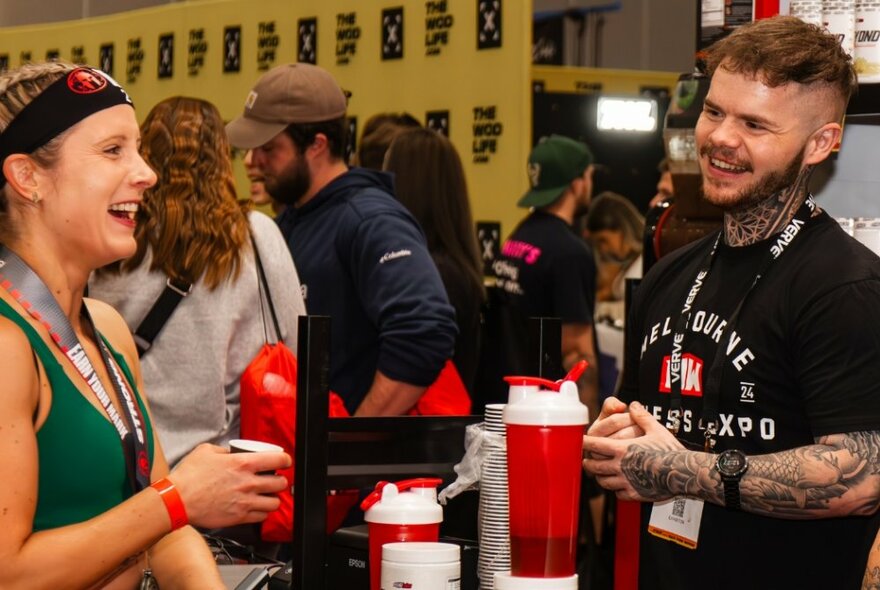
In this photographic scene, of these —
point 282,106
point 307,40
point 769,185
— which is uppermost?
point 307,40

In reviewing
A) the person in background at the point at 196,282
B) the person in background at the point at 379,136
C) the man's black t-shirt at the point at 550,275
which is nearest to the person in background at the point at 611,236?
the man's black t-shirt at the point at 550,275

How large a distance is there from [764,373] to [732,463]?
16 cm

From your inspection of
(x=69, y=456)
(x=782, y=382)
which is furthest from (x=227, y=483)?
(x=782, y=382)

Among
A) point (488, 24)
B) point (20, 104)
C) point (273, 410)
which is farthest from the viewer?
point (488, 24)

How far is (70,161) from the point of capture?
197cm

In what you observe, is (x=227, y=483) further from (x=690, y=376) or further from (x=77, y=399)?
(x=690, y=376)

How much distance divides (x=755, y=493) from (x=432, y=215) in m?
2.27

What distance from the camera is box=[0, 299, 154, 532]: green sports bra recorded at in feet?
5.98

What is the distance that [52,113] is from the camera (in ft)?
6.42

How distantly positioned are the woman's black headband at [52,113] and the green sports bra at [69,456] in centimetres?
26

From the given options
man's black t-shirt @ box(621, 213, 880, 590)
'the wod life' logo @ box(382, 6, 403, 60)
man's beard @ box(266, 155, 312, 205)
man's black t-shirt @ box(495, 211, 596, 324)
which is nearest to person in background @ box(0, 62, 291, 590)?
man's black t-shirt @ box(621, 213, 880, 590)

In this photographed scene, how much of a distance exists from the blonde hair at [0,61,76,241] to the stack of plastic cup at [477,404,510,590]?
805 mm

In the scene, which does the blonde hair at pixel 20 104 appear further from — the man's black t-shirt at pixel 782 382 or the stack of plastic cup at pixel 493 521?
the man's black t-shirt at pixel 782 382

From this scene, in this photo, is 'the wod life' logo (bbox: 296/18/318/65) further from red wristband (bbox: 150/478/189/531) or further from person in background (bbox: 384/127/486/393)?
red wristband (bbox: 150/478/189/531)
